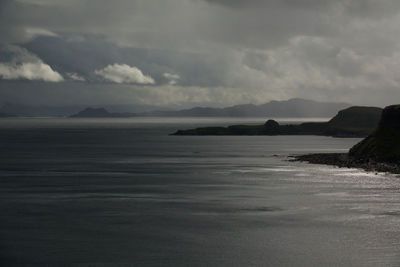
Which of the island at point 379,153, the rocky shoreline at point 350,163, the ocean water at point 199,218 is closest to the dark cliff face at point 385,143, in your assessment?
the island at point 379,153

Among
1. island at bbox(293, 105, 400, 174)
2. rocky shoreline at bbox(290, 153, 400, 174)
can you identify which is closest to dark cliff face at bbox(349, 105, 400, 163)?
island at bbox(293, 105, 400, 174)

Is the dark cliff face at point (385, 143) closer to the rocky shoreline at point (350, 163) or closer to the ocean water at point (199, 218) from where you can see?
the rocky shoreline at point (350, 163)

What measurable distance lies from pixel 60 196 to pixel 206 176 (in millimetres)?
36883

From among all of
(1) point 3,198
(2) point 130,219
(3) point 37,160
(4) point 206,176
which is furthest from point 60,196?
(3) point 37,160

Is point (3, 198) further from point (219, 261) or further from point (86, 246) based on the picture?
point (219, 261)

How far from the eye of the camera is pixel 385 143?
141m

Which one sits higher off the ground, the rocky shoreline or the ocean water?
the rocky shoreline

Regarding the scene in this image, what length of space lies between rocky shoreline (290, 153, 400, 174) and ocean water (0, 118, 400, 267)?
7987 millimetres

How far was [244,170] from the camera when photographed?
121 m

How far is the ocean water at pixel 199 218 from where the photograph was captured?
45.1m

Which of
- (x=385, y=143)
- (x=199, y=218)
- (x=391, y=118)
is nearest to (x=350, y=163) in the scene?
(x=385, y=143)

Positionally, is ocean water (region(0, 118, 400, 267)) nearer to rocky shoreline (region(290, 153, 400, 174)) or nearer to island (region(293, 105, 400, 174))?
rocky shoreline (region(290, 153, 400, 174))

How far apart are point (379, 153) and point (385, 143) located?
585 cm

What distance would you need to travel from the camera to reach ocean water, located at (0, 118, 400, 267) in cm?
4512
